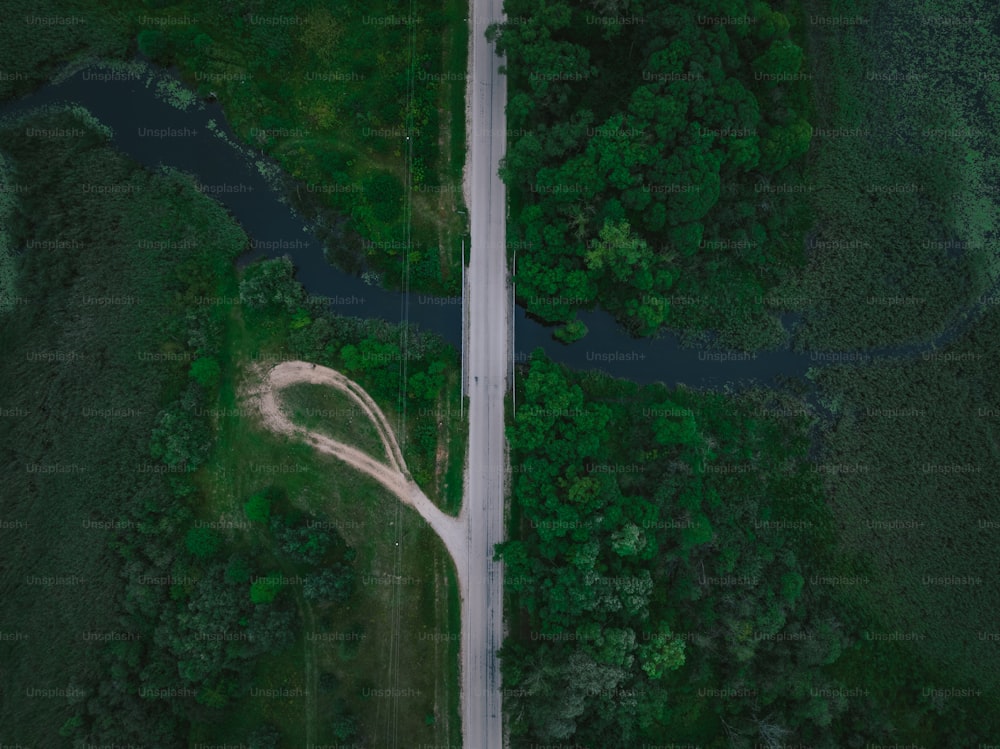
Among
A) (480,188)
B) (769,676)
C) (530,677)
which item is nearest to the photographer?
(530,677)

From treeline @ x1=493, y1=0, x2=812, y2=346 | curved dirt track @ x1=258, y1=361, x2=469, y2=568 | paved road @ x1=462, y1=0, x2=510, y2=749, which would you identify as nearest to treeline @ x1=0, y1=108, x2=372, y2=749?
curved dirt track @ x1=258, y1=361, x2=469, y2=568

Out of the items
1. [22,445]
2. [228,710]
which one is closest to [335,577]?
[228,710]

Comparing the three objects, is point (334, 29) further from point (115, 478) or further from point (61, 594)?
point (61, 594)

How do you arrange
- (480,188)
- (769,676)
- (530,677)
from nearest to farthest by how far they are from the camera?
(530,677) < (769,676) < (480,188)

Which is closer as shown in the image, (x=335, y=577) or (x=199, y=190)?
(x=335, y=577)

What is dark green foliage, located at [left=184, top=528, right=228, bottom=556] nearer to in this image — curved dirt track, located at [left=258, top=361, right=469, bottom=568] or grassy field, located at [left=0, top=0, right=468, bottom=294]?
curved dirt track, located at [left=258, top=361, right=469, bottom=568]

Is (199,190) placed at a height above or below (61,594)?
above

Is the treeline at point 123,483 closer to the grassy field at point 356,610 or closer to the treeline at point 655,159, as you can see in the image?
the grassy field at point 356,610
